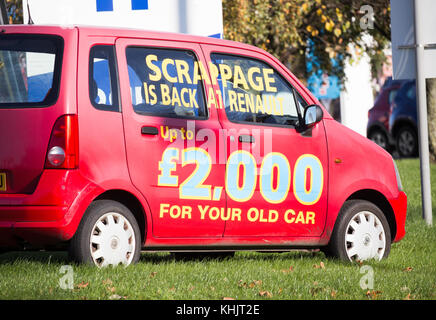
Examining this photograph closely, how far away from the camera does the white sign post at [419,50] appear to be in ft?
38.1

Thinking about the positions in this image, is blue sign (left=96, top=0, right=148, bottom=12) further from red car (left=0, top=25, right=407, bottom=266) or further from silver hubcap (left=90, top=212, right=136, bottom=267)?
silver hubcap (left=90, top=212, right=136, bottom=267)

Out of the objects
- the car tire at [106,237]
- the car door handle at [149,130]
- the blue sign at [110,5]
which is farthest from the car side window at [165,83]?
the blue sign at [110,5]

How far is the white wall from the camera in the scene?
36.0 feet

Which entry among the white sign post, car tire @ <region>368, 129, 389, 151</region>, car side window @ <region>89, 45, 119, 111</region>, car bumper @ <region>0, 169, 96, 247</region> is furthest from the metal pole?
car tire @ <region>368, 129, 389, 151</region>

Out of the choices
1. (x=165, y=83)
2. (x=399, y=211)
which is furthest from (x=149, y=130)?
(x=399, y=211)

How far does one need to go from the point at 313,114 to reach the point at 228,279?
1.80 meters

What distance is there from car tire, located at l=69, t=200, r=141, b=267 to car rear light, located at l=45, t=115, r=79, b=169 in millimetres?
409

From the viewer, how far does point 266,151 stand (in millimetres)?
7891

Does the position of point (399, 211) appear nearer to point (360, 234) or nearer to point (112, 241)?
point (360, 234)

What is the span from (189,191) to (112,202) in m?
0.65
